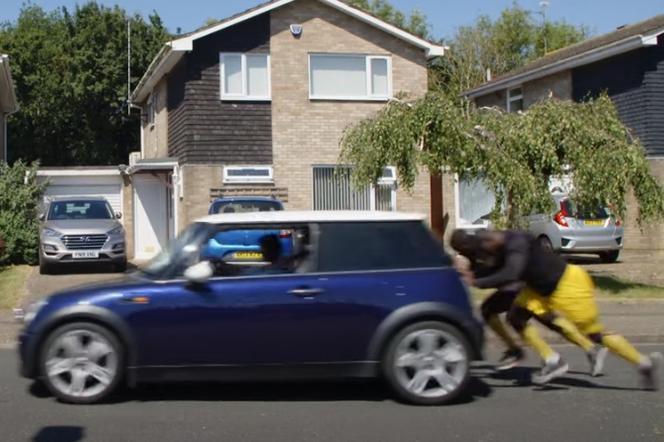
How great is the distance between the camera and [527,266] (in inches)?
316

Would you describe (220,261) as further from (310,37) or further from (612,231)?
(310,37)

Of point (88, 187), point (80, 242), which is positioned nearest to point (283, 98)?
point (88, 187)

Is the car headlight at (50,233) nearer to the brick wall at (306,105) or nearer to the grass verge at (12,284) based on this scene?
the grass verge at (12,284)

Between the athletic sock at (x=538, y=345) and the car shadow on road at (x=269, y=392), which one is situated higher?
the athletic sock at (x=538, y=345)

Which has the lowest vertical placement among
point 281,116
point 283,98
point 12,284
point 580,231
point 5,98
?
point 12,284

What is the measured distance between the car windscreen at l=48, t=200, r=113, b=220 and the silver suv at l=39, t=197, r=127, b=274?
11 centimetres

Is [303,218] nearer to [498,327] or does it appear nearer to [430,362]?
[430,362]

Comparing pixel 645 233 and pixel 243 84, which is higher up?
pixel 243 84

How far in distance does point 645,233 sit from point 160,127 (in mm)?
13941

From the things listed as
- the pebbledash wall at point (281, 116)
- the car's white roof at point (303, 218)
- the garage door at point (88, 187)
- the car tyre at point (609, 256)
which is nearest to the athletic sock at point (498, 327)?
the car's white roof at point (303, 218)

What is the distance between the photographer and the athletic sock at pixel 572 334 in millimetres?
8148

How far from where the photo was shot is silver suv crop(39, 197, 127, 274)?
1936cm

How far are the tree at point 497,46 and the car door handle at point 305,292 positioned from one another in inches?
1455

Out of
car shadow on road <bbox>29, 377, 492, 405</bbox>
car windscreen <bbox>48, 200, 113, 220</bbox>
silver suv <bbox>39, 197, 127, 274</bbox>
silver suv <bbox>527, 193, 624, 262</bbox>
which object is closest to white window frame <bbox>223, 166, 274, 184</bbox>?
car windscreen <bbox>48, 200, 113, 220</bbox>
